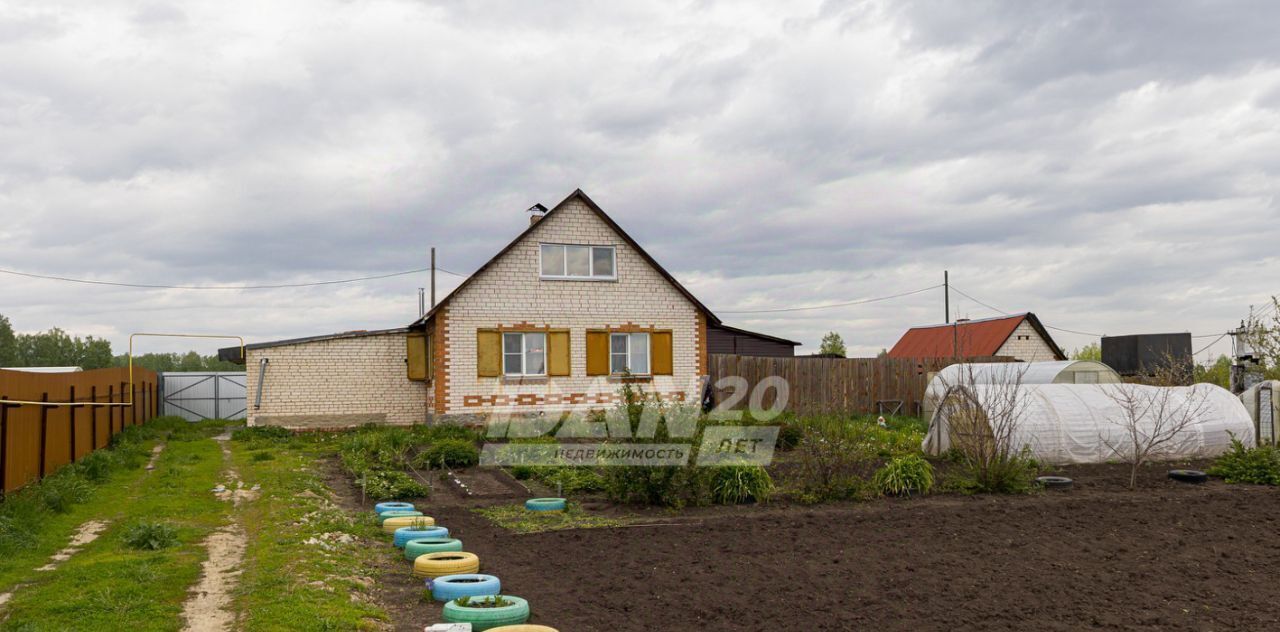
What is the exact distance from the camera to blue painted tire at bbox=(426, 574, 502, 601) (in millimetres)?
6738

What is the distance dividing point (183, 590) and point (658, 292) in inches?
672

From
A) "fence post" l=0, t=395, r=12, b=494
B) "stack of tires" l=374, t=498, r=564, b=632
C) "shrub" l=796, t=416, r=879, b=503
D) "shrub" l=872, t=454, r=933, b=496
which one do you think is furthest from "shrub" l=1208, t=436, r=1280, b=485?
"fence post" l=0, t=395, r=12, b=494

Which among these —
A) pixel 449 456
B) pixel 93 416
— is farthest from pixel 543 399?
pixel 93 416

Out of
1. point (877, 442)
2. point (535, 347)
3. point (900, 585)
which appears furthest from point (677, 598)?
point (535, 347)

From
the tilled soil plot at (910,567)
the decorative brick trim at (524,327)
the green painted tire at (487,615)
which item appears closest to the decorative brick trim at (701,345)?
the decorative brick trim at (524,327)

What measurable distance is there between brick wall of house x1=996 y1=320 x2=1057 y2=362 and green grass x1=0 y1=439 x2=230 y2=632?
A: 29.7 metres

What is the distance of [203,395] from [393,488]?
23672 mm

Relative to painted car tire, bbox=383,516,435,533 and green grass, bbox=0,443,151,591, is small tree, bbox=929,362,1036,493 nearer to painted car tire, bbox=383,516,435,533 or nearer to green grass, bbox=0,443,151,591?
painted car tire, bbox=383,516,435,533

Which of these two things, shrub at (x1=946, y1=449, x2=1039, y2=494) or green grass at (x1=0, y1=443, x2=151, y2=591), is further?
shrub at (x1=946, y1=449, x2=1039, y2=494)

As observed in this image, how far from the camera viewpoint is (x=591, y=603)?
6.68 m

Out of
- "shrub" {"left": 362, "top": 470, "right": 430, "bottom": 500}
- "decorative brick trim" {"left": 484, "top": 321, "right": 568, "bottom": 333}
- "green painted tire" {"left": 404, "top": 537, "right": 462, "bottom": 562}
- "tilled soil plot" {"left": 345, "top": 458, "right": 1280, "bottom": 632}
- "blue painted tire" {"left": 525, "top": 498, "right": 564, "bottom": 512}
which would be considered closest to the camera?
"tilled soil plot" {"left": 345, "top": 458, "right": 1280, "bottom": 632}

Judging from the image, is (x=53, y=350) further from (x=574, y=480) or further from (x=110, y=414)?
(x=574, y=480)

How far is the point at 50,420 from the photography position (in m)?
12.9

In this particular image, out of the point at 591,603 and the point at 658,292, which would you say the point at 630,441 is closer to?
the point at 591,603
